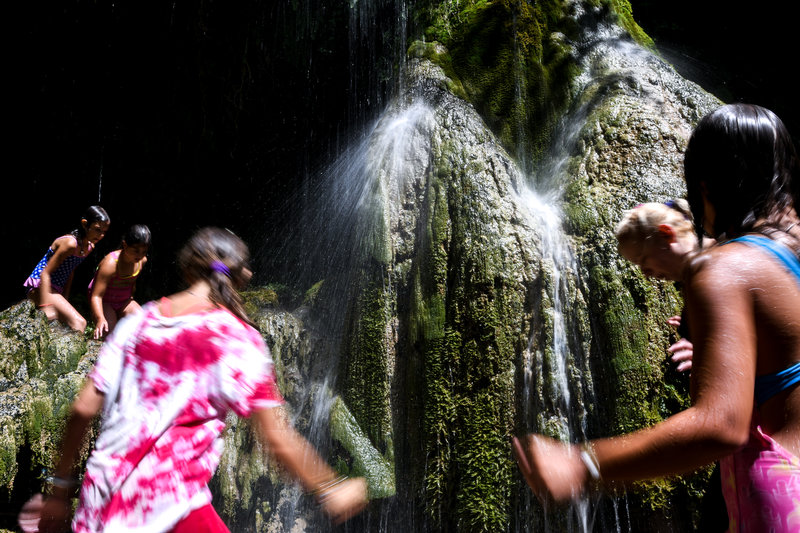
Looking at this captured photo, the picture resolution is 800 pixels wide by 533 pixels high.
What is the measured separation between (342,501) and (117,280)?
4.50 metres

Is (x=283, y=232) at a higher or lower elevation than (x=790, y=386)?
lower

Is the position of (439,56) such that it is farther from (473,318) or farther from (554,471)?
(554,471)

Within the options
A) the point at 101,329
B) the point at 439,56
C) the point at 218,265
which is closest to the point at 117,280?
the point at 101,329

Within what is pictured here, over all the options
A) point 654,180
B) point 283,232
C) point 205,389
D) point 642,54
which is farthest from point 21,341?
point 642,54

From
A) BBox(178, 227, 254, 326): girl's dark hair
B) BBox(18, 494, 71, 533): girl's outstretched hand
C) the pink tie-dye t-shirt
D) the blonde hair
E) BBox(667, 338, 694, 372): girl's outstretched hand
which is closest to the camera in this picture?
the pink tie-dye t-shirt

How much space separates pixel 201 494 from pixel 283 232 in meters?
6.54

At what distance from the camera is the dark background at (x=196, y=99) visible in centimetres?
823

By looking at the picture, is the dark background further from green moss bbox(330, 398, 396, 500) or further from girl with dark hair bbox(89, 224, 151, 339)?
green moss bbox(330, 398, 396, 500)

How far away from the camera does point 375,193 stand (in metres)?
4.72

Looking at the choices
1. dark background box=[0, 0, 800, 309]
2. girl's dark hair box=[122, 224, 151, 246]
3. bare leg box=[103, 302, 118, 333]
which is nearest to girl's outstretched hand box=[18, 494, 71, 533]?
girl's dark hair box=[122, 224, 151, 246]

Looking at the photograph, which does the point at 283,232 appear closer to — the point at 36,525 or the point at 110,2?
the point at 110,2

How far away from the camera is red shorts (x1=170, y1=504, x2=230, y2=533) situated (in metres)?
1.74

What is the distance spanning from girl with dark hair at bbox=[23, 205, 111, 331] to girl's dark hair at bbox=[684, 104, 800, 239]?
18.2ft

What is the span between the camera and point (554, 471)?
1005 millimetres
